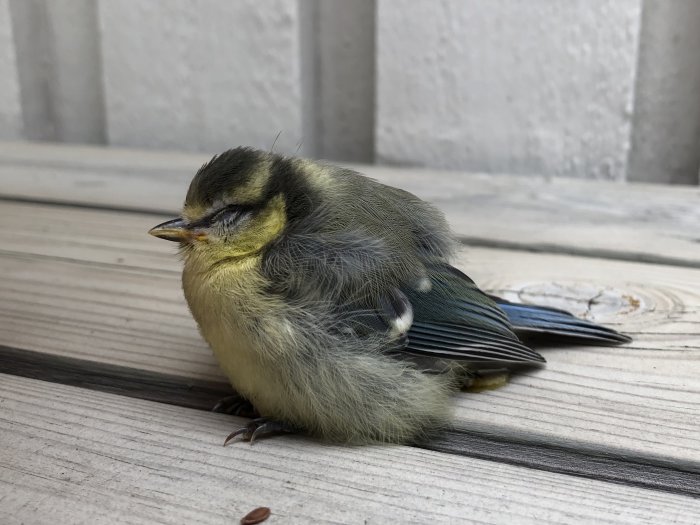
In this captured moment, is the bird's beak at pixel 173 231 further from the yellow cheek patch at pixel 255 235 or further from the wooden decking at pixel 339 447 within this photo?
the wooden decking at pixel 339 447

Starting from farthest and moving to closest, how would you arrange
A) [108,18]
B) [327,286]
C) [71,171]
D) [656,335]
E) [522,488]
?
[108,18] → [71,171] → [656,335] → [327,286] → [522,488]

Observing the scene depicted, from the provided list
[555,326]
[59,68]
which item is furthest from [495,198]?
[59,68]

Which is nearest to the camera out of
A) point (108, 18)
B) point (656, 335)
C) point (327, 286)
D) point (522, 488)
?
point (522, 488)

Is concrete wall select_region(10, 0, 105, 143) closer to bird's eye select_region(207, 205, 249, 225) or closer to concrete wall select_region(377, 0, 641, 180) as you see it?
concrete wall select_region(377, 0, 641, 180)

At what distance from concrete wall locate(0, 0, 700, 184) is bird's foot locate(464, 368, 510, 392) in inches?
45.5

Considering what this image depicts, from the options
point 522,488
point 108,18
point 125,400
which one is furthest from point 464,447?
point 108,18

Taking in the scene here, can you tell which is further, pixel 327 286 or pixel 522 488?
pixel 327 286

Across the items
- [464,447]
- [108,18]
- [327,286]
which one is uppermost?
[108,18]

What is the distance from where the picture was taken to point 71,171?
200 centimetres

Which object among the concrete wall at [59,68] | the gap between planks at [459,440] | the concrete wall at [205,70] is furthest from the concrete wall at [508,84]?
the gap between planks at [459,440]

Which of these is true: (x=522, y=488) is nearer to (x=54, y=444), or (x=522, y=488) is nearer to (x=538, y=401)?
(x=538, y=401)

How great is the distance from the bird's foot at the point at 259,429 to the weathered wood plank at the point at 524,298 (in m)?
0.15

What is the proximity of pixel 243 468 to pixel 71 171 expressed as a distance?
1426mm

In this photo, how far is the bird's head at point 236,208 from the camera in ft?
2.99
